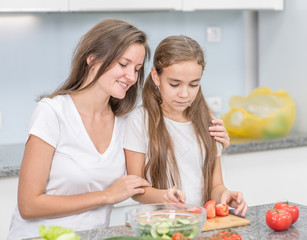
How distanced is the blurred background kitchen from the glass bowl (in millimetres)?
1179

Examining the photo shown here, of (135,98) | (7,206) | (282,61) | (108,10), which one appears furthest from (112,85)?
(282,61)

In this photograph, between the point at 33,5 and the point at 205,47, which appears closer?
the point at 33,5

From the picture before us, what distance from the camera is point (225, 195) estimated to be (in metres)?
1.66

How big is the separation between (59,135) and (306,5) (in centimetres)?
184

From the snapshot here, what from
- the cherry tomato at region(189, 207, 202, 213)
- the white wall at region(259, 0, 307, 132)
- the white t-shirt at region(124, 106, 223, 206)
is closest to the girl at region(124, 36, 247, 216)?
the white t-shirt at region(124, 106, 223, 206)

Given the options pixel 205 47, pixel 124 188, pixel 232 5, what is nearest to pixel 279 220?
pixel 124 188

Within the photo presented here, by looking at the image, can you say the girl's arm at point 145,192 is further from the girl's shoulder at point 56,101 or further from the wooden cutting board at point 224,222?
the girl's shoulder at point 56,101

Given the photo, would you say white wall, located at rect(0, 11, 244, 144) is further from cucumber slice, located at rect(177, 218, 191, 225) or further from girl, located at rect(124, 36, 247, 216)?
cucumber slice, located at rect(177, 218, 191, 225)

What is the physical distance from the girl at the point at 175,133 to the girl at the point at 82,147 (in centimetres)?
7

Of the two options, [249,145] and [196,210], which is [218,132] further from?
[249,145]

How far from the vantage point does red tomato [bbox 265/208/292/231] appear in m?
1.40

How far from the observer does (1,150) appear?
2.68 m

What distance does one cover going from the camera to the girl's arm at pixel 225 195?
1.57m

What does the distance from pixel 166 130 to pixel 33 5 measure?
3.68ft
